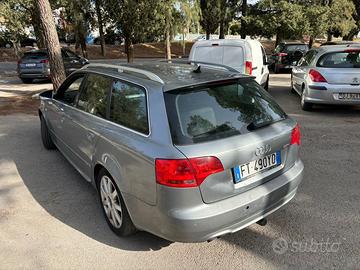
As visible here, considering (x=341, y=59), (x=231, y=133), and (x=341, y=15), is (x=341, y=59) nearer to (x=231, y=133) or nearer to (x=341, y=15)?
(x=231, y=133)

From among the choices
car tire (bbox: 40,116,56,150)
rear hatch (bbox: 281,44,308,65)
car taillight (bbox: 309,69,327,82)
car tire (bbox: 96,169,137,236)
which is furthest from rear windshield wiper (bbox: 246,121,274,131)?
rear hatch (bbox: 281,44,308,65)

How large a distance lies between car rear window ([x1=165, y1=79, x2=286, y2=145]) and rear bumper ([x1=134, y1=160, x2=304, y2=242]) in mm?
513

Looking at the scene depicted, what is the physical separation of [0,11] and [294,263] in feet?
57.8

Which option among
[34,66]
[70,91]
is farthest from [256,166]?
[34,66]

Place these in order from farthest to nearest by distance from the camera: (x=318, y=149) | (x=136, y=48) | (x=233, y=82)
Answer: (x=136, y=48) < (x=318, y=149) < (x=233, y=82)

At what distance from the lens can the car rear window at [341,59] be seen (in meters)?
7.72

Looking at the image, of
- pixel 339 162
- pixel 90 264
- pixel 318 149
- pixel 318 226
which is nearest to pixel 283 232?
pixel 318 226

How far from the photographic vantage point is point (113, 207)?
3422mm

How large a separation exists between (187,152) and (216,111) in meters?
0.57

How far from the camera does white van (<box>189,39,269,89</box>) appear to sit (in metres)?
8.61

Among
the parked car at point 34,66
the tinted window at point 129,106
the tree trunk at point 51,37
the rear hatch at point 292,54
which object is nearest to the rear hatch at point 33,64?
the parked car at point 34,66

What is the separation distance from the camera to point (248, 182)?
296cm

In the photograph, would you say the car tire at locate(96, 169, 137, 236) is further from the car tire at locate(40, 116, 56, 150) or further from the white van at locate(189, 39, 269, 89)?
the white van at locate(189, 39, 269, 89)

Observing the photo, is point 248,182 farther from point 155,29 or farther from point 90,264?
point 155,29
